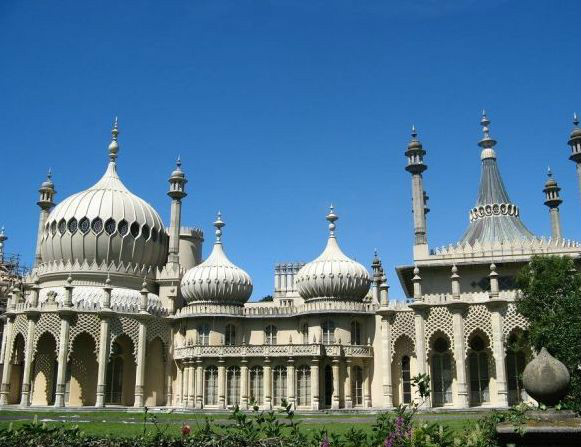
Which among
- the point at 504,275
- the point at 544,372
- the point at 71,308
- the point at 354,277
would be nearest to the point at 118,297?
the point at 71,308

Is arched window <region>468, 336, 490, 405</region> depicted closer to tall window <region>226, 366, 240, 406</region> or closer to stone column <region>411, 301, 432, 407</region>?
stone column <region>411, 301, 432, 407</region>

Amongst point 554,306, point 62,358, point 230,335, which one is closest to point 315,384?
point 230,335

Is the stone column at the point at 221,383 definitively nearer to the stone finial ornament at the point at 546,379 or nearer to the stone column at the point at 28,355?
the stone column at the point at 28,355

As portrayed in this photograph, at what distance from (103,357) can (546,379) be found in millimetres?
34072

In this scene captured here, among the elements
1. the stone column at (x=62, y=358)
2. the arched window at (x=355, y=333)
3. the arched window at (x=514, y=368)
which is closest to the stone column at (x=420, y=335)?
the arched window at (x=355, y=333)

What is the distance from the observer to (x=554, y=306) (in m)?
29.8

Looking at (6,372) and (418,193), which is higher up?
(418,193)

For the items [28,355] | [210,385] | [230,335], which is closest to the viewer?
[28,355]

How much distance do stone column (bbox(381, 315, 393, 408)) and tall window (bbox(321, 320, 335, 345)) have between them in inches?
129

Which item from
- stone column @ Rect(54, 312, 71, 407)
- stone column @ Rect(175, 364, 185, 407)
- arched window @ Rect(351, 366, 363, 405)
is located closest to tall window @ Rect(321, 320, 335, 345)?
arched window @ Rect(351, 366, 363, 405)

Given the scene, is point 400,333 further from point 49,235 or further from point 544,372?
point 544,372

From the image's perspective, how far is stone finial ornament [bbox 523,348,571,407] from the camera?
8.48m

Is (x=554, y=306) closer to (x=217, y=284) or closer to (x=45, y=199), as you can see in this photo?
(x=217, y=284)

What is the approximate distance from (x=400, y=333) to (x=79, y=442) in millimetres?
27919
